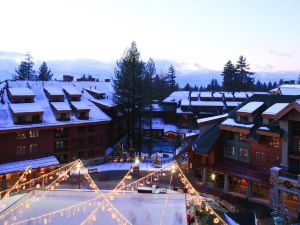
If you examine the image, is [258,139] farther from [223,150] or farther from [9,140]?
[9,140]

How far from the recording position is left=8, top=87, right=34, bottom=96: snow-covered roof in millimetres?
44725

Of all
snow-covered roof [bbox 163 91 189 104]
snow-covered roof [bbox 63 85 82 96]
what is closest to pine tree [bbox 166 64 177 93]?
snow-covered roof [bbox 163 91 189 104]

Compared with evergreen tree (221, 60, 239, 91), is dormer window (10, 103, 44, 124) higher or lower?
lower

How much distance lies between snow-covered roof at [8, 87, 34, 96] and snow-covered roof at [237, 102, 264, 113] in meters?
26.6

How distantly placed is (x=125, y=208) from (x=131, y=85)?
28.7 meters

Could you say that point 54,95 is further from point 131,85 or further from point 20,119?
point 131,85

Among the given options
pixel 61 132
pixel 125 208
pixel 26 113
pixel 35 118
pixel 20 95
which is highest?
pixel 20 95

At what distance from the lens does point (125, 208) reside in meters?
28.6

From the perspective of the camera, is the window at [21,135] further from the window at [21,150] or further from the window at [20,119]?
the window at [20,119]

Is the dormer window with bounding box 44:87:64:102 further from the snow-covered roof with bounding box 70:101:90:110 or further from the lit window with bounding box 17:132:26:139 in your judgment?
the lit window with bounding box 17:132:26:139

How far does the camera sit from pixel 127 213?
27547 mm

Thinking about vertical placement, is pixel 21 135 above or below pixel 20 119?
below

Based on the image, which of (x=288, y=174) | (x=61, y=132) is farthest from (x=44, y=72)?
(x=288, y=174)

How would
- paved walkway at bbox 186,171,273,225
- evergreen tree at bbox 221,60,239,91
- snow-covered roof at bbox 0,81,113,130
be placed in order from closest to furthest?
paved walkway at bbox 186,171,273,225 → snow-covered roof at bbox 0,81,113,130 → evergreen tree at bbox 221,60,239,91
